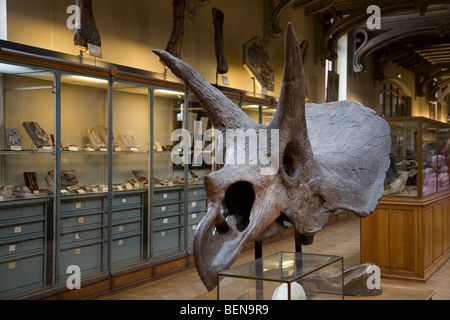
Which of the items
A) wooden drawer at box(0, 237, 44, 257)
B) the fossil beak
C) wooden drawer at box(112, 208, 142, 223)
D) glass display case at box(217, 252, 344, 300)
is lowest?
wooden drawer at box(0, 237, 44, 257)

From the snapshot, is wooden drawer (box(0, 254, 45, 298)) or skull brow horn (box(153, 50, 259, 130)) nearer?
skull brow horn (box(153, 50, 259, 130))

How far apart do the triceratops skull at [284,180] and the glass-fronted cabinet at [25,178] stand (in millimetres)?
2658

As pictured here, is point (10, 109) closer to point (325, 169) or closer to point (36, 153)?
point (36, 153)

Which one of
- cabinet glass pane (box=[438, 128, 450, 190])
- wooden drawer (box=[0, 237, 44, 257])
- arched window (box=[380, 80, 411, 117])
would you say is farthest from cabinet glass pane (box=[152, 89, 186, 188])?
arched window (box=[380, 80, 411, 117])

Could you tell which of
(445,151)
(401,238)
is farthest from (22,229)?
(445,151)

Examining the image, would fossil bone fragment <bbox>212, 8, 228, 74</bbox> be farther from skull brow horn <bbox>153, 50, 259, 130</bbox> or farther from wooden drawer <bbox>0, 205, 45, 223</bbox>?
skull brow horn <bbox>153, 50, 259, 130</bbox>

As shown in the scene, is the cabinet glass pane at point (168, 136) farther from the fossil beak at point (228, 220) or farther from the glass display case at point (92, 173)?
the fossil beak at point (228, 220)

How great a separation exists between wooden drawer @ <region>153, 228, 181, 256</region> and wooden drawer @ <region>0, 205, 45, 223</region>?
5.33 ft

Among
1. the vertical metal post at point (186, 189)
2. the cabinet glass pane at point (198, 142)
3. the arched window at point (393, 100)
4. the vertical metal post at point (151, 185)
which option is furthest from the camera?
the arched window at point (393, 100)

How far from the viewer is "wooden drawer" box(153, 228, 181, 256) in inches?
238

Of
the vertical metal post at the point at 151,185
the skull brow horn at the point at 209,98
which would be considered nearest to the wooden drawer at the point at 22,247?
the vertical metal post at the point at 151,185

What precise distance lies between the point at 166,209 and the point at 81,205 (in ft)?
4.25

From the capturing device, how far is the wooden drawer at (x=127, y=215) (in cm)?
552
